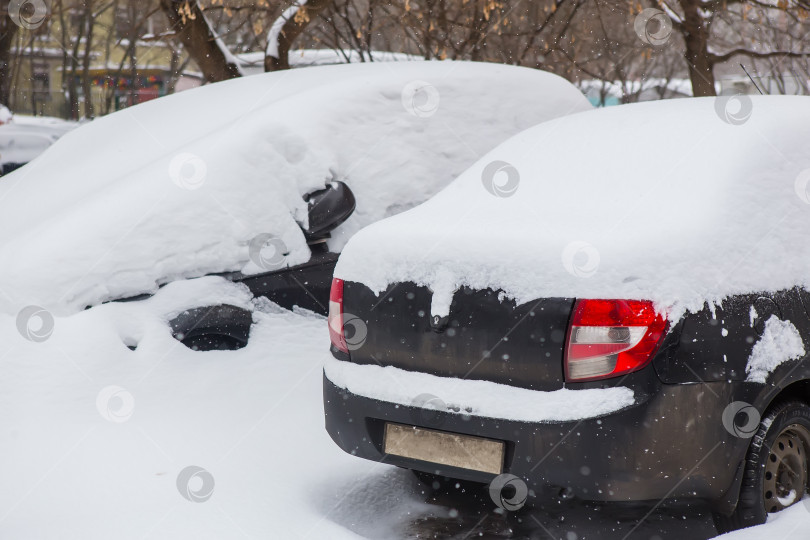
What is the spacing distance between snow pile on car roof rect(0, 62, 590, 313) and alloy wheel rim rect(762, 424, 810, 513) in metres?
2.09

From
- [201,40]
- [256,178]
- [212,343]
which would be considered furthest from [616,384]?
[201,40]

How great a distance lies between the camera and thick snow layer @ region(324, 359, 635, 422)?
2531 mm

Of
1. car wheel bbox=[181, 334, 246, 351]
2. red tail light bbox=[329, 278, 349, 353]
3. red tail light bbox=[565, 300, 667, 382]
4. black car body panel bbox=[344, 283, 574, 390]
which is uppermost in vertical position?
red tail light bbox=[565, 300, 667, 382]

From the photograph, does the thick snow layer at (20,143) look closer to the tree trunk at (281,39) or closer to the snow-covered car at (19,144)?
the snow-covered car at (19,144)

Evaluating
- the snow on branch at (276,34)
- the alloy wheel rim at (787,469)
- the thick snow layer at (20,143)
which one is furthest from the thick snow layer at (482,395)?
the thick snow layer at (20,143)

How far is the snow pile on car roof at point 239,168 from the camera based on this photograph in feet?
12.2

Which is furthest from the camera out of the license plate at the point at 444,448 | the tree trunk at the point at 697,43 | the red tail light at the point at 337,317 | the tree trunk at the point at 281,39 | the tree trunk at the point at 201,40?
the tree trunk at the point at 697,43

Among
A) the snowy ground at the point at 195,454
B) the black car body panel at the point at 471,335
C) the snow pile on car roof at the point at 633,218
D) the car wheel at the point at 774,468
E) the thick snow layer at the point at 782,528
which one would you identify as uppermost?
the snow pile on car roof at the point at 633,218

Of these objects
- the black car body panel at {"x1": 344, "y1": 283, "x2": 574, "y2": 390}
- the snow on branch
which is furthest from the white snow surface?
the snow on branch

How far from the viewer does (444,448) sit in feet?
9.18

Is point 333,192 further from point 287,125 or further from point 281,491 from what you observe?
point 281,491

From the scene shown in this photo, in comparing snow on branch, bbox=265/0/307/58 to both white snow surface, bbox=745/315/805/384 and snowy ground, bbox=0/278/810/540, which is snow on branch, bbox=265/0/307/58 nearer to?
snowy ground, bbox=0/278/810/540

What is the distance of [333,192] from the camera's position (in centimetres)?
412

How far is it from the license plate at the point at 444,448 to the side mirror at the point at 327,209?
1.40 meters
